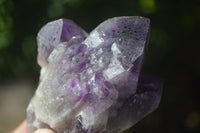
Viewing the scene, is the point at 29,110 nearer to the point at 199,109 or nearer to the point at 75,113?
the point at 75,113

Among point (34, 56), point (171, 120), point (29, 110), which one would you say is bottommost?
point (171, 120)

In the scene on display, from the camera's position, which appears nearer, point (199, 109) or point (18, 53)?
point (18, 53)

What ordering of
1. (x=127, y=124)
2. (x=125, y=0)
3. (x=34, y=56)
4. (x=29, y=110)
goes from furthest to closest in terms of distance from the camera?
(x=34, y=56) < (x=125, y=0) < (x=29, y=110) < (x=127, y=124)

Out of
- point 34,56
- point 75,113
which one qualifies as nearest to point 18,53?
point 34,56

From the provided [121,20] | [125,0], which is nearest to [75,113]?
[121,20]

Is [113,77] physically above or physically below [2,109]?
above

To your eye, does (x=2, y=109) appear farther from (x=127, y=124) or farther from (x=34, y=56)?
(x=127, y=124)

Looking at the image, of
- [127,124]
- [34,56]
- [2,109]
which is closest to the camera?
[127,124]
